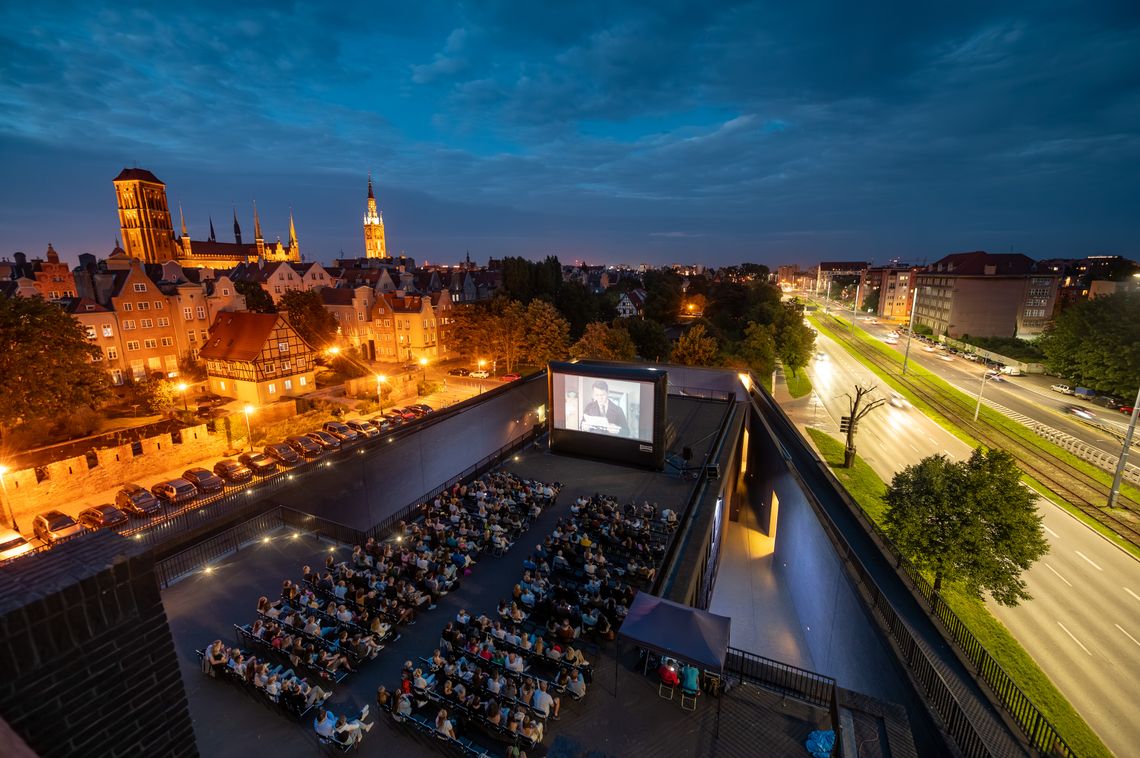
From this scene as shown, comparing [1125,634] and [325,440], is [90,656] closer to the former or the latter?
[1125,634]

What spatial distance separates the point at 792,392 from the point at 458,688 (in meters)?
49.1

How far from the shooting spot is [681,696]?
913 centimetres

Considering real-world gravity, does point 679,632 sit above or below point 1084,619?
above

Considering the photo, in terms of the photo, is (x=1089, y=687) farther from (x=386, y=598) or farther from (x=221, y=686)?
(x=221, y=686)

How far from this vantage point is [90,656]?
138 inches

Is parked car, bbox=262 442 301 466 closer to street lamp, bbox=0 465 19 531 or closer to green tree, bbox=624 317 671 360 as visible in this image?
street lamp, bbox=0 465 19 531

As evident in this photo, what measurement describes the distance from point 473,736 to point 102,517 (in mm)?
21114

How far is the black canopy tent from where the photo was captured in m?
8.40

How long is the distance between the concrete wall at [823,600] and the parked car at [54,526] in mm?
28326

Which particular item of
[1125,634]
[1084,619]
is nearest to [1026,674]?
[1084,619]

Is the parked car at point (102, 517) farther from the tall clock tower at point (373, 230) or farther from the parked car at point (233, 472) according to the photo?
the tall clock tower at point (373, 230)

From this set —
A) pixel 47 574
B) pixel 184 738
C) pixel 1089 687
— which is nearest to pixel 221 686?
pixel 184 738

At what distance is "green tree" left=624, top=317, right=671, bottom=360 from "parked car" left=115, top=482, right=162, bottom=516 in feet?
143

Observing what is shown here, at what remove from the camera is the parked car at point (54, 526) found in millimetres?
19547
